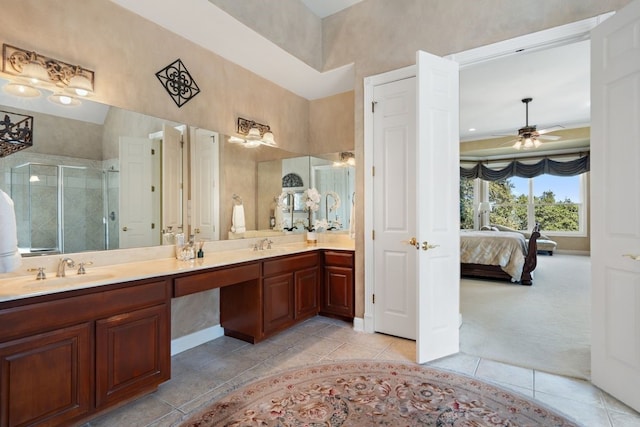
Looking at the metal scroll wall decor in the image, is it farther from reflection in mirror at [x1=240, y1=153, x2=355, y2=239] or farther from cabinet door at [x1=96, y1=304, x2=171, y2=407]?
reflection in mirror at [x1=240, y1=153, x2=355, y2=239]

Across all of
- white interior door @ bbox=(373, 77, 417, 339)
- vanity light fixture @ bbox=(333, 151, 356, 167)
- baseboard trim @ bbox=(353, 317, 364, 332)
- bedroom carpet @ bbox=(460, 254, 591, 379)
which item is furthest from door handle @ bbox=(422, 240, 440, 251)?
vanity light fixture @ bbox=(333, 151, 356, 167)

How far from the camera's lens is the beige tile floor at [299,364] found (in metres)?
1.96

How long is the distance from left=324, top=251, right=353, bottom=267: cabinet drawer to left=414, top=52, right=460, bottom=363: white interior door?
3.48ft

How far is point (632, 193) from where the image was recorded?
202 cm

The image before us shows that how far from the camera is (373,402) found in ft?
6.84

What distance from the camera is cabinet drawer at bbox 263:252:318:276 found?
3.05 m

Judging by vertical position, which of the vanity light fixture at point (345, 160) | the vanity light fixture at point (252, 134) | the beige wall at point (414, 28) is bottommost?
the vanity light fixture at point (345, 160)

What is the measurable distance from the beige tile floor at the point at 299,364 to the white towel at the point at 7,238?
1040 millimetres

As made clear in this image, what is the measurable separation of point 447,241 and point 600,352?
122 centimetres

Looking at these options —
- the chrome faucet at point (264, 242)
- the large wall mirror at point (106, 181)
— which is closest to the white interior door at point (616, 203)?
the chrome faucet at point (264, 242)

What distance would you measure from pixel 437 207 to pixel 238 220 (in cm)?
197

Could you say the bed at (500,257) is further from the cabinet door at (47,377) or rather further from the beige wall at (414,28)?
the cabinet door at (47,377)

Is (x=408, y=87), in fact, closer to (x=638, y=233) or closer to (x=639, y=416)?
(x=638, y=233)

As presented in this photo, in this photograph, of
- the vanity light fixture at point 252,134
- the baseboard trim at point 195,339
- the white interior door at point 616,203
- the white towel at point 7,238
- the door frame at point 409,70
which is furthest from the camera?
the vanity light fixture at point 252,134
